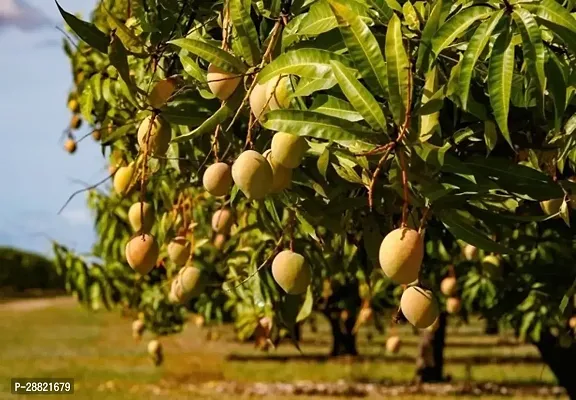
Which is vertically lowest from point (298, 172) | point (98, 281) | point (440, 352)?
point (440, 352)

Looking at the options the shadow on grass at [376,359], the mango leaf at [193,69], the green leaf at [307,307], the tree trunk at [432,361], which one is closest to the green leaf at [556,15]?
the mango leaf at [193,69]

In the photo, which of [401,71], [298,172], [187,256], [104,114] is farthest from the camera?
[104,114]

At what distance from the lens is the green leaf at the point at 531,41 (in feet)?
3.56

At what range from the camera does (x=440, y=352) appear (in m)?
9.91

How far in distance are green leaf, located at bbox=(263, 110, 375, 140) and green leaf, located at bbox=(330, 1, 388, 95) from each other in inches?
2.5

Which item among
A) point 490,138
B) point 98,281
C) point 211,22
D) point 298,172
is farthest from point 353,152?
point 98,281

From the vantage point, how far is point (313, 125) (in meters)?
1.17

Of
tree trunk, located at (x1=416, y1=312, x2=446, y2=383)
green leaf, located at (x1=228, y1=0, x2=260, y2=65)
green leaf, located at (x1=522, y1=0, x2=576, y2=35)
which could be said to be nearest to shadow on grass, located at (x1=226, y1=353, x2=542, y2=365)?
tree trunk, located at (x1=416, y1=312, x2=446, y2=383)

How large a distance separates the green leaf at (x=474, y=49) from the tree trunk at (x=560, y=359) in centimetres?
408

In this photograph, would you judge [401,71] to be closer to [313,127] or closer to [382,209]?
[313,127]

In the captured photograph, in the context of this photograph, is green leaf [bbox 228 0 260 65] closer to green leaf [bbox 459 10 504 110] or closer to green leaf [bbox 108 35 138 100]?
green leaf [bbox 108 35 138 100]

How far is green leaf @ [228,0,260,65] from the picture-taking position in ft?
4.30

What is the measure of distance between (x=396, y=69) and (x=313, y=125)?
0.14 metres

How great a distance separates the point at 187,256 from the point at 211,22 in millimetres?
605
